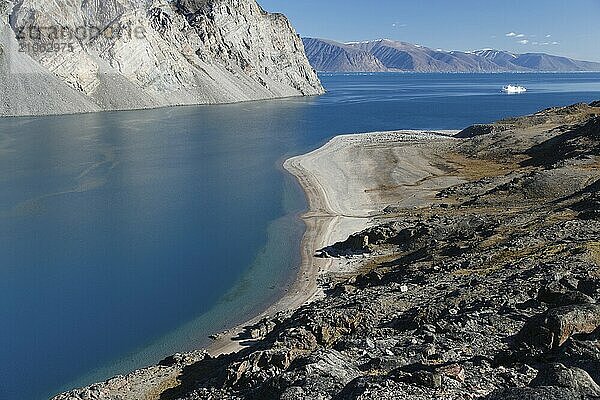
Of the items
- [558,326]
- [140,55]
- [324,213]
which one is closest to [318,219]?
[324,213]

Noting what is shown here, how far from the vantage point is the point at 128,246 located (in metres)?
31.9

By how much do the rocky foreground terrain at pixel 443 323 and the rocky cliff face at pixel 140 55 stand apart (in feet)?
279

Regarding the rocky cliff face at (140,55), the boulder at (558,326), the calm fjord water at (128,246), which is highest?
the rocky cliff face at (140,55)

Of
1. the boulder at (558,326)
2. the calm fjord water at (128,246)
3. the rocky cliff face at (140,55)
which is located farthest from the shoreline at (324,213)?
the rocky cliff face at (140,55)

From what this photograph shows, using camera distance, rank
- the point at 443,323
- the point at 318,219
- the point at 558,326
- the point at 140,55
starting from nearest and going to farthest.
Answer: the point at 558,326 → the point at 443,323 → the point at 318,219 → the point at 140,55

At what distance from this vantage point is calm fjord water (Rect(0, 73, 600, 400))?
21141mm

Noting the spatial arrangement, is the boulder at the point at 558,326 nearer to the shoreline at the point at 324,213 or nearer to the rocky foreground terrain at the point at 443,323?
the rocky foreground terrain at the point at 443,323

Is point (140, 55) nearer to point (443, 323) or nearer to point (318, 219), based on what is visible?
point (318, 219)

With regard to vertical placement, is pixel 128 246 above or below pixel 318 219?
below

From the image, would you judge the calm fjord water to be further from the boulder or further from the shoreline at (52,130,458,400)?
the boulder

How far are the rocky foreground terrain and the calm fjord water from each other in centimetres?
333

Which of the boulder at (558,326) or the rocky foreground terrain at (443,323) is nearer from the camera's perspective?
the rocky foreground terrain at (443,323)

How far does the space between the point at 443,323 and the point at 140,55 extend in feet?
382

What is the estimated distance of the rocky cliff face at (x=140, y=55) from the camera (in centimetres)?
10000
